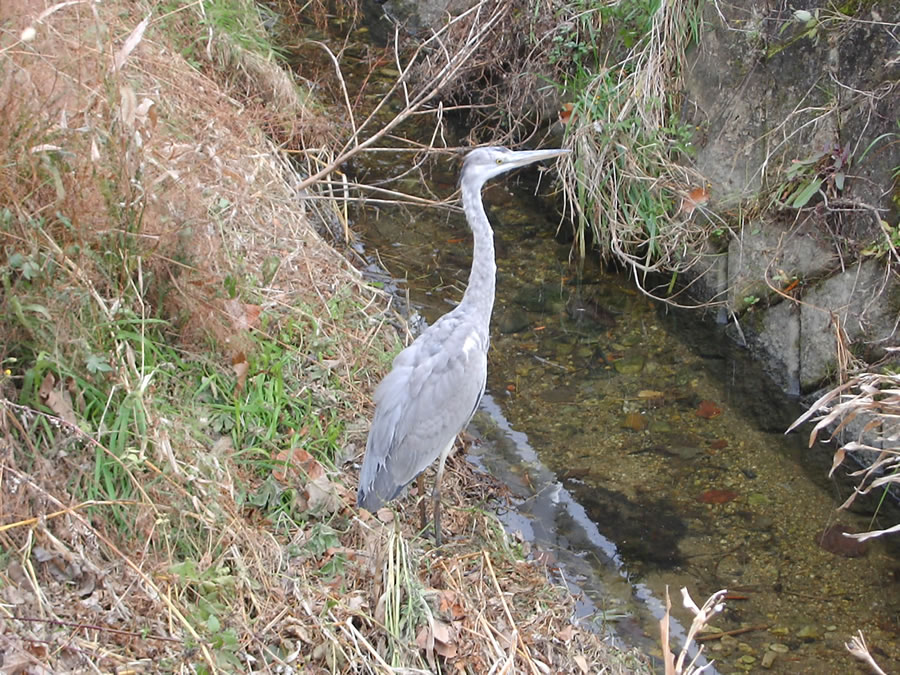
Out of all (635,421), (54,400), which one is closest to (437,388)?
(54,400)

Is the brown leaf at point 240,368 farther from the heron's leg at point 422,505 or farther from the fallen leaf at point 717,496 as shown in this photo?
the fallen leaf at point 717,496

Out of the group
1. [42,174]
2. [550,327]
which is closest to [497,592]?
[42,174]

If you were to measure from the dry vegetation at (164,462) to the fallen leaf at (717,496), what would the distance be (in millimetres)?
1086

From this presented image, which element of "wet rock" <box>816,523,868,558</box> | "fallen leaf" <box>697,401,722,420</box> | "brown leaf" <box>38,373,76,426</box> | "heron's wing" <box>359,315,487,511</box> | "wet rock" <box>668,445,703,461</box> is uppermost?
"brown leaf" <box>38,373,76,426</box>

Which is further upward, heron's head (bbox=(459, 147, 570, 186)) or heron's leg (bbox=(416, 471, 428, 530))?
heron's head (bbox=(459, 147, 570, 186))

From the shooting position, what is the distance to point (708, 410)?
5.25 m

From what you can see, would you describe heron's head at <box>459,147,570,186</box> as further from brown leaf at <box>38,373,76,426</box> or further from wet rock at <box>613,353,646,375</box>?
brown leaf at <box>38,373,76,426</box>

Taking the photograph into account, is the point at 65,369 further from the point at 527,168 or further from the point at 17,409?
the point at 527,168

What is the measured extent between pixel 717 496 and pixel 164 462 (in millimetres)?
2773

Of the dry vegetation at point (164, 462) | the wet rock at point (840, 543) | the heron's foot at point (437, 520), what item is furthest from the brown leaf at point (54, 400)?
the wet rock at point (840, 543)

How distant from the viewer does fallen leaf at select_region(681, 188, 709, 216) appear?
5762 millimetres

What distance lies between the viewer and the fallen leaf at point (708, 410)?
5.21 meters

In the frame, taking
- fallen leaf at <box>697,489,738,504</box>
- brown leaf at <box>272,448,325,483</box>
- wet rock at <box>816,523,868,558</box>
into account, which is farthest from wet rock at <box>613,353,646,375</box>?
brown leaf at <box>272,448,325,483</box>

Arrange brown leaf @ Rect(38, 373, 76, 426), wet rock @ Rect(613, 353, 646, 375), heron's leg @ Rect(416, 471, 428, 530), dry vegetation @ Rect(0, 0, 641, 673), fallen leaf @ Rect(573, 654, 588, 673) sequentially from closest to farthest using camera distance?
dry vegetation @ Rect(0, 0, 641, 673) → brown leaf @ Rect(38, 373, 76, 426) → fallen leaf @ Rect(573, 654, 588, 673) → heron's leg @ Rect(416, 471, 428, 530) → wet rock @ Rect(613, 353, 646, 375)
